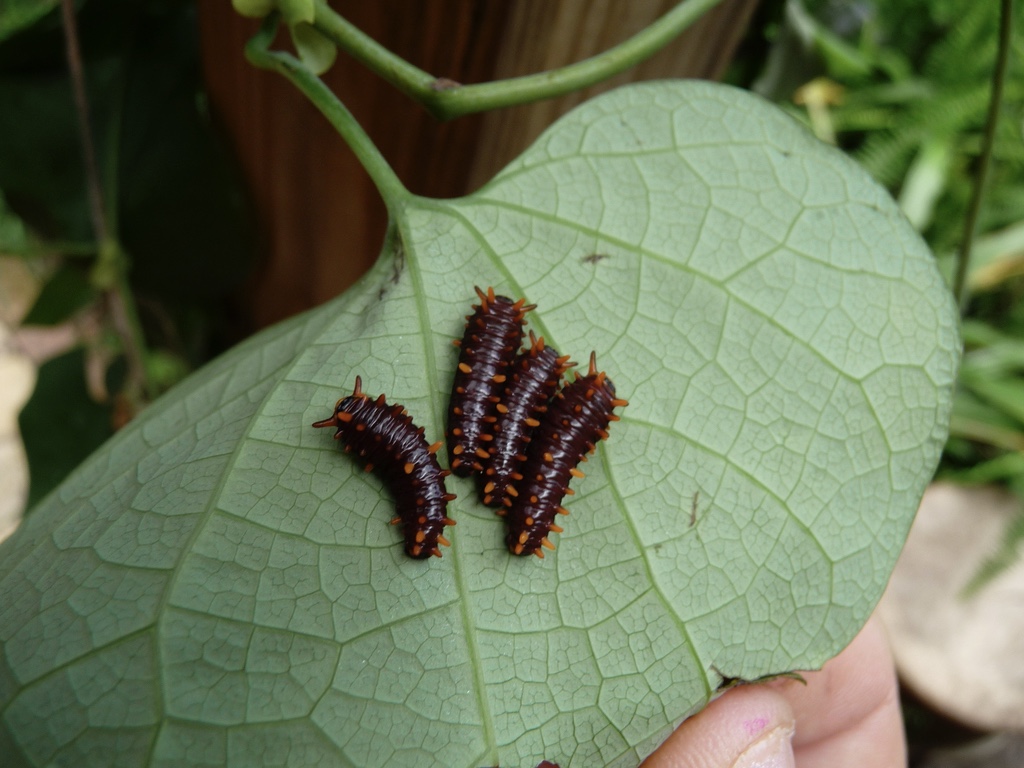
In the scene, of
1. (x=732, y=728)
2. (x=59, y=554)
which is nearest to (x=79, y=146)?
(x=59, y=554)

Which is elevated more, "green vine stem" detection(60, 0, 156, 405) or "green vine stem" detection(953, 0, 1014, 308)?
"green vine stem" detection(953, 0, 1014, 308)

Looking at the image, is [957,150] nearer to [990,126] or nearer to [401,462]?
[990,126]

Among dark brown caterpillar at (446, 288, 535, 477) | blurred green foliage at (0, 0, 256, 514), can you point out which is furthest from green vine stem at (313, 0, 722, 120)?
blurred green foliage at (0, 0, 256, 514)

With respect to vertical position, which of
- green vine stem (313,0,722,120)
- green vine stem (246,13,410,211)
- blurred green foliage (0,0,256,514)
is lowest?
blurred green foliage (0,0,256,514)

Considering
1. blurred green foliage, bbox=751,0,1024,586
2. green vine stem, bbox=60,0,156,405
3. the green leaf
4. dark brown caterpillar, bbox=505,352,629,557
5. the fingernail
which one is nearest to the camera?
the green leaf

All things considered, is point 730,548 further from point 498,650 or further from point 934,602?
point 934,602

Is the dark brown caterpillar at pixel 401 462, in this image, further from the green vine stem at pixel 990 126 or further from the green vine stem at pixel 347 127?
the green vine stem at pixel 990 126

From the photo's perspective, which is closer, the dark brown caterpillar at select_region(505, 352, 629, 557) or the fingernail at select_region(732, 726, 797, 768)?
the dark brown caterpillar at select_region(505, 352, 629, 557)

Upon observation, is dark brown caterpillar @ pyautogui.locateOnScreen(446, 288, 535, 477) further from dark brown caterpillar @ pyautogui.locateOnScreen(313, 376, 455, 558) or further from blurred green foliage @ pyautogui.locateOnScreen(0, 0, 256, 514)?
blurred green foliage @ pyautogui.locateOnScreen(0, 0, 256, 514)

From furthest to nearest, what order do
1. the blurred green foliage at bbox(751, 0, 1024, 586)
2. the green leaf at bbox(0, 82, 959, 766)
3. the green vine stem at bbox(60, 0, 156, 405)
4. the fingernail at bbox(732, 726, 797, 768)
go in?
1. the blurred green foliage at bbox(751, 0, 1024, 586)
2. the green vine stem at bbox(60, 0, 156, 405)
3. the fingernail at bbox(732, 726, 797, 768)
4. the green leaf at bbox(0, 82, 959, 766)
